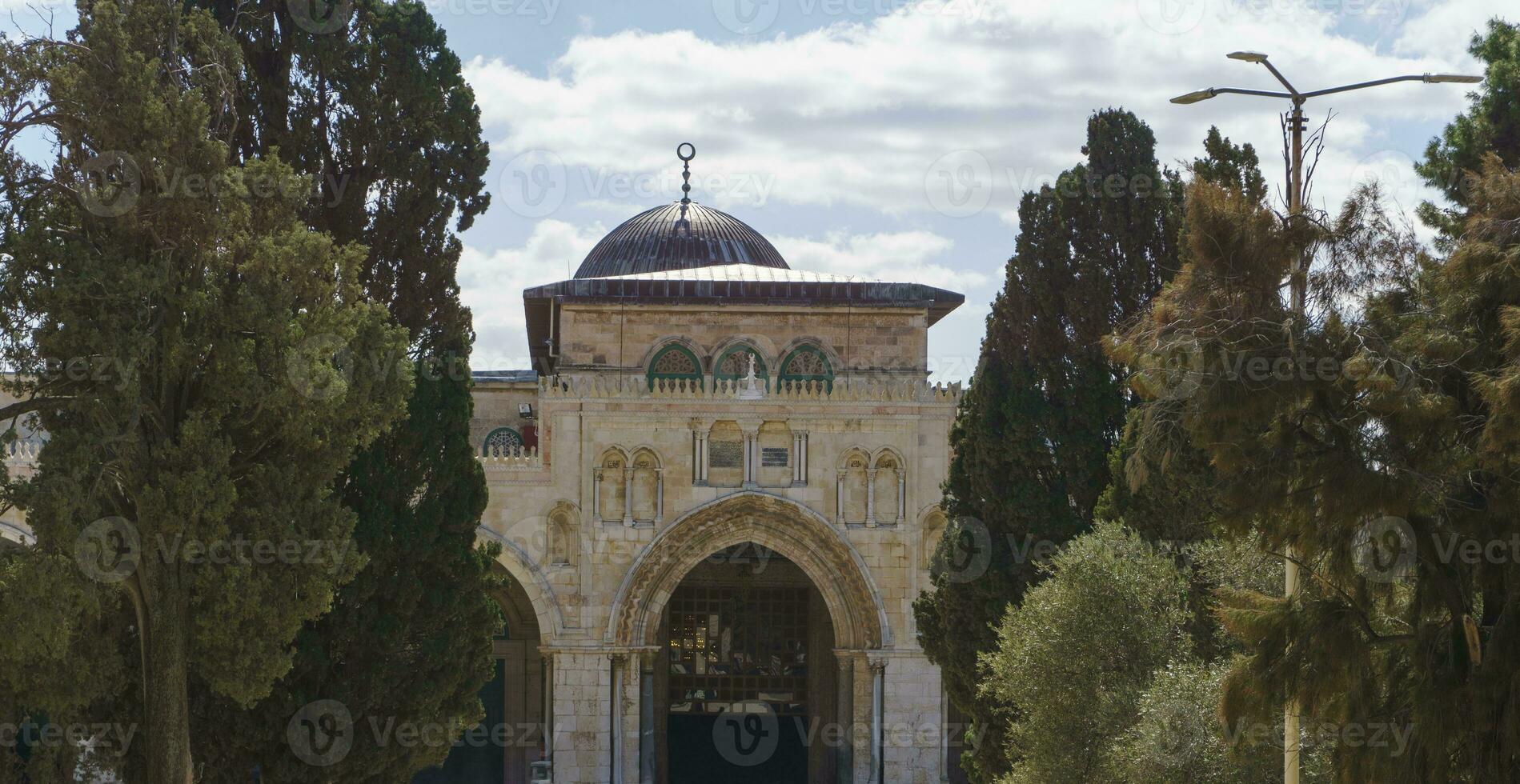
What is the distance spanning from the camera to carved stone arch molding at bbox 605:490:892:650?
93.3 ft

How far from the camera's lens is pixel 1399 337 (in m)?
12.7

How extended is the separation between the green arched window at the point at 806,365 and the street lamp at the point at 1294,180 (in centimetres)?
1756

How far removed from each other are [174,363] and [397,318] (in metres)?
6.04

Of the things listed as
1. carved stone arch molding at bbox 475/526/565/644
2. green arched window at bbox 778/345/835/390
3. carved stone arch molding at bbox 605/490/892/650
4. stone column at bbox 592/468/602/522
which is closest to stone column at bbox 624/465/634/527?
stone column at bbox 592/468/602/522

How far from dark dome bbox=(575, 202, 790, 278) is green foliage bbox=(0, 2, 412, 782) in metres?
18.6

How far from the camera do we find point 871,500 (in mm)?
28609

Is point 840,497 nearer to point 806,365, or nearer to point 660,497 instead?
point 660,497

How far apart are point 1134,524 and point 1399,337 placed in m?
7.34

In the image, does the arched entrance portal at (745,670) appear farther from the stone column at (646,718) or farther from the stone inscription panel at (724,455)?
the stone inscription panel at (724,455)

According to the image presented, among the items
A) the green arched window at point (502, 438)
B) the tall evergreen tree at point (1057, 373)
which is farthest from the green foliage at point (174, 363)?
the green arched window at point (502, 438)

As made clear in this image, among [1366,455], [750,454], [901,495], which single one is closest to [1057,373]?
[901,495]

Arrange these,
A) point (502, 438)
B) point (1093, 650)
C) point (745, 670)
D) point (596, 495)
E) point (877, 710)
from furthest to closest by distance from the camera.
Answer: point (502, 438)
point (745, 670)
point (877, 710)
point (596, 495)
point (1093, 650)

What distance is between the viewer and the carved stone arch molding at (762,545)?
28438mm

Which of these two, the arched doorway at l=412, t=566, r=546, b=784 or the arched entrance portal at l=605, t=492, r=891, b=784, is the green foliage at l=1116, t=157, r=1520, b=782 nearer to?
the arched entrance portal at l=605, t=492, r=891, b=784
